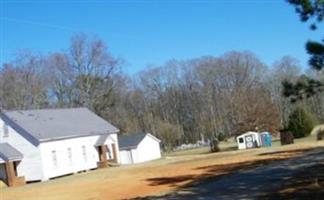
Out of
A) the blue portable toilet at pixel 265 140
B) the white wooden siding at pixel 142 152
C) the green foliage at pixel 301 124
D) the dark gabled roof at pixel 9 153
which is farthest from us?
the green foliage at pixel 301 124

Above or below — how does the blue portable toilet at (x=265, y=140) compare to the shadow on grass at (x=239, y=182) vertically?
above

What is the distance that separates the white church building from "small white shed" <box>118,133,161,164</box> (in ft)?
14.7

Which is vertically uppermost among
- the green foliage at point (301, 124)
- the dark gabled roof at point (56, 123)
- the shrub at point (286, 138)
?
the dark gabled roof at point (56, 123)

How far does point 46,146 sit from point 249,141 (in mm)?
20345

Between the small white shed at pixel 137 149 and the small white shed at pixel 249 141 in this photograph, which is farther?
the small white shed at pixel 137 149

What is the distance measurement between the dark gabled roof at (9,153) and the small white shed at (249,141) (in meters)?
21.6

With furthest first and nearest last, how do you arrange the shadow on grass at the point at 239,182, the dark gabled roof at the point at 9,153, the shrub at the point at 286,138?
the shrub at the point at 286,138 → the dark gabled roof at the point at 9,153 → the shadow on grass at the point at 239,182

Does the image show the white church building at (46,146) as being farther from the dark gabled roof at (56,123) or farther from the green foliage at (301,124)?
the green foliage at (301,124)

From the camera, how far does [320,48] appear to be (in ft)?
51.0

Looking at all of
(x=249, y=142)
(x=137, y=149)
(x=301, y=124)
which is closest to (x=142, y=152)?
(x=137, y=149)

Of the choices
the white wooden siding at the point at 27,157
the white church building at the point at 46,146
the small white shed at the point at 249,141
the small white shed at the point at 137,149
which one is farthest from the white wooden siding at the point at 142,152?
the white wooden siding at the point at 27,157

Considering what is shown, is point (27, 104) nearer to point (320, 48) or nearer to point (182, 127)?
point (182, 127)

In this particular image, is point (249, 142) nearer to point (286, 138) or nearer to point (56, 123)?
point (286, 138)

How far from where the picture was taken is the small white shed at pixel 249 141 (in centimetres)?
5944
